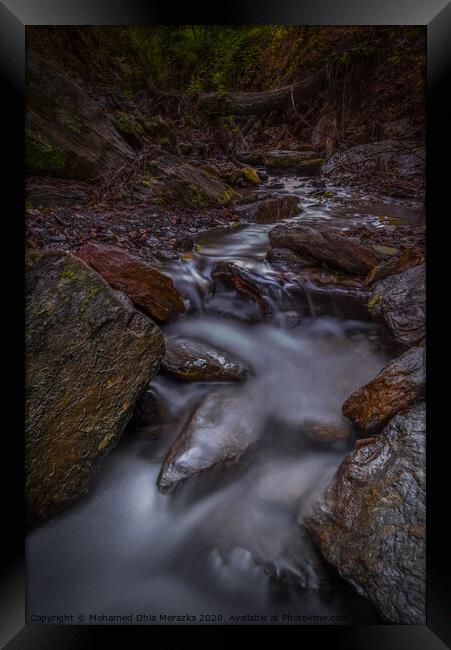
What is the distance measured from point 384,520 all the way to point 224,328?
1052 millimetres

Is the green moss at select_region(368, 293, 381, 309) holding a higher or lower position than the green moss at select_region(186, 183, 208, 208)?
lower

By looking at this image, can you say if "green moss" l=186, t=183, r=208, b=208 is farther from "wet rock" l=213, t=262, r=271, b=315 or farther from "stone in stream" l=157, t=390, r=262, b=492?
"stone in stream" l=157, t=390, r=262, b=492

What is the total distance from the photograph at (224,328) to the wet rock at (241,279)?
1 cm

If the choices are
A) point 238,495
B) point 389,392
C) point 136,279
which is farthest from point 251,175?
point 238,495

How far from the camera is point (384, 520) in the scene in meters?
1.16

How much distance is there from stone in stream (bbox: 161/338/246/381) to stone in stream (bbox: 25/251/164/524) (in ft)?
0.65

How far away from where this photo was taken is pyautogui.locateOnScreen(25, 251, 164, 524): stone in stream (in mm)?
1249

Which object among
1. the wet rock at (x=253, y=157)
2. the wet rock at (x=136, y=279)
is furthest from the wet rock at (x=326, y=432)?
the wet rock at (x=253, y=157)

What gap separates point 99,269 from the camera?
1408 millimetres

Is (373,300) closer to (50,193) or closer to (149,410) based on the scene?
(149,410)

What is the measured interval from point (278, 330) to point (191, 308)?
460 mm

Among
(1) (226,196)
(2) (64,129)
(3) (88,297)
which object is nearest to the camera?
(3) (88,297)

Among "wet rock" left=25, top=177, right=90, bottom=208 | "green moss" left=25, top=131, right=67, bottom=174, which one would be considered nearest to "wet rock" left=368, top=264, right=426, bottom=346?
"wet rock" left=25, top=177, right=90, bottom=208
